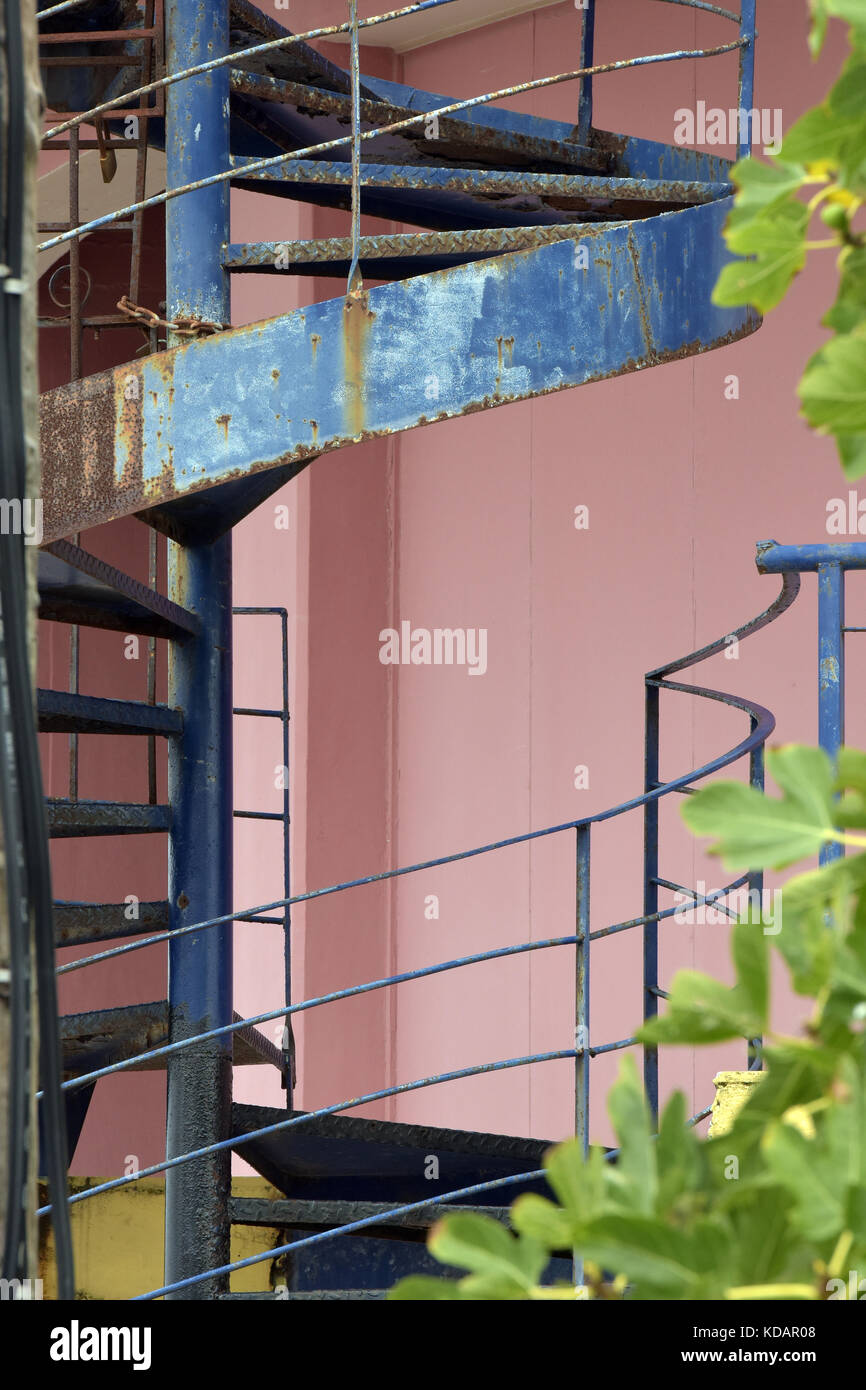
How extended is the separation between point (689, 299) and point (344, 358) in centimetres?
64

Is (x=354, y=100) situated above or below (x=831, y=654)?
above

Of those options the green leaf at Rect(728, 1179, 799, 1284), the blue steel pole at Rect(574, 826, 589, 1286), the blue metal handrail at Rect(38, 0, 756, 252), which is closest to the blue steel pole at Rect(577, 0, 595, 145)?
the blue metal handrail at Rect(38, 0, 756, 252)

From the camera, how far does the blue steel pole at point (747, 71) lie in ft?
9.21

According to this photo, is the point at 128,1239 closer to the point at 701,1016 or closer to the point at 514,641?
the point at 514,641

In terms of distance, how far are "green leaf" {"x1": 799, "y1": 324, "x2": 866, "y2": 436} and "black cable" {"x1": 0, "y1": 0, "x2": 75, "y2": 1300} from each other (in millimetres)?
578

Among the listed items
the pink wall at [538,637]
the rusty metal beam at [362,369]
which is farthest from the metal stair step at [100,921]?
the pink wall at [538,637]

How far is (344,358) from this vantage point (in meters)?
2.56

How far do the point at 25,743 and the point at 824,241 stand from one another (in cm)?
62

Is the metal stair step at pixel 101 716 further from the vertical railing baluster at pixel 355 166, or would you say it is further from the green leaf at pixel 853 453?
the green leaf at pixel 853 453

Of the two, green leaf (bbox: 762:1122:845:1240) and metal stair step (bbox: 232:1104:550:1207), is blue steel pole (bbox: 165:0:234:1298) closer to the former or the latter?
metal stair step (bbox: 232:1104:550:1207)

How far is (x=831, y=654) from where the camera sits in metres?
2.33

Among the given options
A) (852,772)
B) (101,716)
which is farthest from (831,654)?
(852,772)

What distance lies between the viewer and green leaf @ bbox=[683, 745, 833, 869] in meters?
0.58
